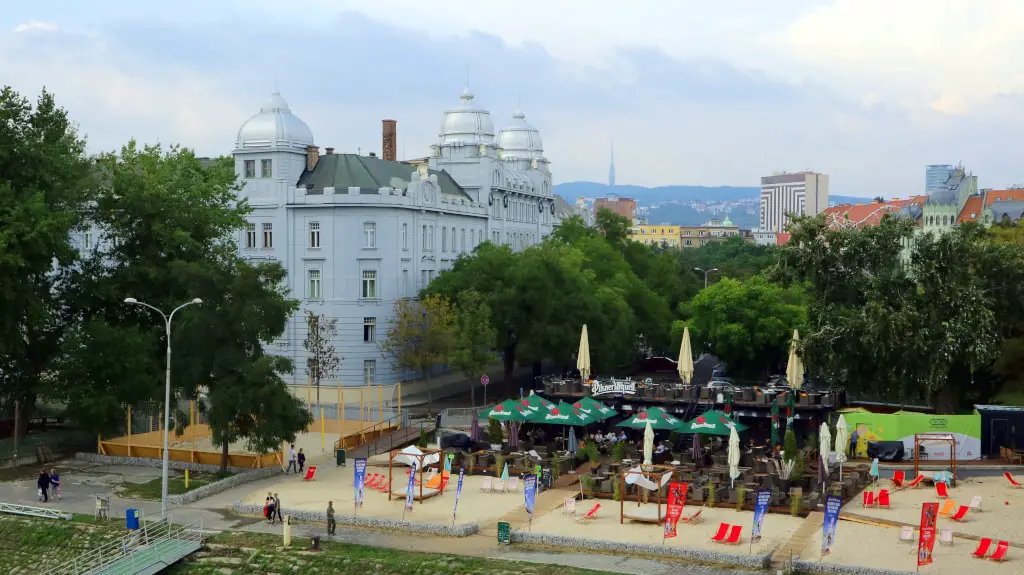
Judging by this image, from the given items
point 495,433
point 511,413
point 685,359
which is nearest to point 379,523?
point 511,413

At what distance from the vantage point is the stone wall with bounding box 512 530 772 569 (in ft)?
98.8

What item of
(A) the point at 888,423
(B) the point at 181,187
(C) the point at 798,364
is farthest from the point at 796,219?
(B) the point at 181,187

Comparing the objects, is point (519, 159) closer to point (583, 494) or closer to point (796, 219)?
point (796, 219)

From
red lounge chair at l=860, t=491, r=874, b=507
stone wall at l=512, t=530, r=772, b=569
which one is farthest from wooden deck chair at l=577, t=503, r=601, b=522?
red lounge chair at l=860, t=491, r=874, b=507

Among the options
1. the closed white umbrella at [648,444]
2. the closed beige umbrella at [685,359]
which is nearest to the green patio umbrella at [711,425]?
the closed white umbrella at [648,444]

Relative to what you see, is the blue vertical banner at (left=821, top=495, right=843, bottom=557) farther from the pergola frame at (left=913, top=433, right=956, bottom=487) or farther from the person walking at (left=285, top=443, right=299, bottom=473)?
the person walking at (left=285, top=443, right=299, bottom=473)

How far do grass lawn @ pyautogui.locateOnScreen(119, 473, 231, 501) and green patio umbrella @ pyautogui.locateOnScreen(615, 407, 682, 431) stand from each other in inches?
573

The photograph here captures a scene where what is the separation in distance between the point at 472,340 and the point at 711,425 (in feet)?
71.5

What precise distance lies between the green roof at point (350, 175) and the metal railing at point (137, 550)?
114 ft

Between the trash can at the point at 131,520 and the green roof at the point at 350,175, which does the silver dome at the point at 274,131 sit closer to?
the green roof at the point at 350,175

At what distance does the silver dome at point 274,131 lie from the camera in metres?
67.6

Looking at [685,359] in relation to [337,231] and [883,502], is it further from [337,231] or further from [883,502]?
[337,231]

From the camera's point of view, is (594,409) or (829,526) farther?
(594,409)

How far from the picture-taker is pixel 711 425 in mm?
42344
